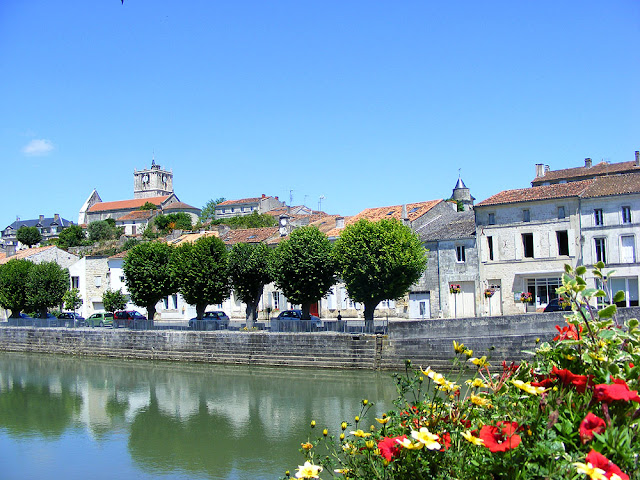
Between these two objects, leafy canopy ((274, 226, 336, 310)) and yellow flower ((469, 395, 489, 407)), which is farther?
leafy canopy ((274, 226, 336, 310))

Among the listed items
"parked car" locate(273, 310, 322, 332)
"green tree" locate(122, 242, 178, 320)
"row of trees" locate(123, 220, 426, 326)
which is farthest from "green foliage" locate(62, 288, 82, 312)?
"parked car" locate(273, 310, 322, 332)

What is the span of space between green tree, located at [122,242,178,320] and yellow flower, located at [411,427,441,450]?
3488 cm

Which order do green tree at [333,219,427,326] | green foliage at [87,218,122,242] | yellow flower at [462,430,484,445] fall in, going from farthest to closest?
green foliage at [87,218,122,242], green tree at [333,219,427,326], yellow flower at [462,430,484,445]

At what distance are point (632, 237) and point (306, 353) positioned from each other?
18489 mm

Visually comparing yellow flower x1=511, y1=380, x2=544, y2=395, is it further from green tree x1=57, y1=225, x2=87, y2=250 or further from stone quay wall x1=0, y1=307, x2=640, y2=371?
green tree x1=57, y1=225, x2=87, y2=250

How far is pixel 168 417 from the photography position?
22297 millimetres

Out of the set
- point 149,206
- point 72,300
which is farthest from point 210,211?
point 72,300

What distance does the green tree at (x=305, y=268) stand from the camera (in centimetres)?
3378

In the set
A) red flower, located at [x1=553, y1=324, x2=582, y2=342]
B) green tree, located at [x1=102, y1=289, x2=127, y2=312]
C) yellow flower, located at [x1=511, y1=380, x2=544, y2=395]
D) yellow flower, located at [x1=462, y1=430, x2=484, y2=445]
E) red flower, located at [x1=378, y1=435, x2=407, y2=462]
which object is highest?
green tree, located at [x1=102, y1=289, x2=127, y2=312]

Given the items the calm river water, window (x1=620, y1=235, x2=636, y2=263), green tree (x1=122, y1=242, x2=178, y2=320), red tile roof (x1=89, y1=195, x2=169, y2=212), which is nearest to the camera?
the calm river water

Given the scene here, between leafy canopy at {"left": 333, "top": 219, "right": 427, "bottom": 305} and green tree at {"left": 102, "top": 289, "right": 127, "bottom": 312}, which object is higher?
leafy canopy at {"left": 333, "top": 219, "right": 427, "bottom": 305}

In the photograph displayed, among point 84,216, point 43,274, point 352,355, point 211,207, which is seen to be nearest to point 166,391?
point 352,355

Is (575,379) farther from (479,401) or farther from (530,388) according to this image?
(479,401)

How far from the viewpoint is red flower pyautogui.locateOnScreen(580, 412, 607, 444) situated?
4141mm
